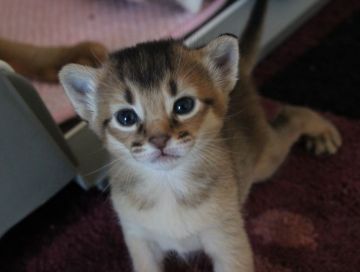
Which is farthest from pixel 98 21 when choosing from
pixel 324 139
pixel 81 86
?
pixel 324 139

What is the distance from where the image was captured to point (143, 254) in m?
1.01

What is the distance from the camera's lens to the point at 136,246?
1.00m

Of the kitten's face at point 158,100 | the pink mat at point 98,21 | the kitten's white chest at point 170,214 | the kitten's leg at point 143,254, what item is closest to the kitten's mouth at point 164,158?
the kitten's face at point 158,100

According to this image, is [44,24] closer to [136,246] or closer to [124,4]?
[124,4]

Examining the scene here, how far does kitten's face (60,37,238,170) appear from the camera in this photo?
776 mm

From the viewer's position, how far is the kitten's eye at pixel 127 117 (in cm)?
80

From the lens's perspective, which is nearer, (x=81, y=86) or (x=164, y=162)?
(x=164, y=162)

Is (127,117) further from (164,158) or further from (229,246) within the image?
(229,246)

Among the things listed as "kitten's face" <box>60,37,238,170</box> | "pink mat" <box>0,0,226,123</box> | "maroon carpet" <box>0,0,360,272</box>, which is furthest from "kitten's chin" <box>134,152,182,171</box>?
"pink mat" <box>0,0,226,123</box>

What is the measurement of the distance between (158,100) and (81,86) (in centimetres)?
18

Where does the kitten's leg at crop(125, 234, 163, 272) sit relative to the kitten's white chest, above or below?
below

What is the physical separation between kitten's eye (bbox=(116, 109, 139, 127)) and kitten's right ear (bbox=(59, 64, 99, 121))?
91mm

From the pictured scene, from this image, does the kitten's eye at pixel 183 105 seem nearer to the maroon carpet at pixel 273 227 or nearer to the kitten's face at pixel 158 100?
the kitten's face at pixel 158 100

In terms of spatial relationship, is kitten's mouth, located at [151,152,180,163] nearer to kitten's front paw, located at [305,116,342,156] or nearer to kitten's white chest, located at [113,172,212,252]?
kitten's white chest, located at [113,172,212,252]
